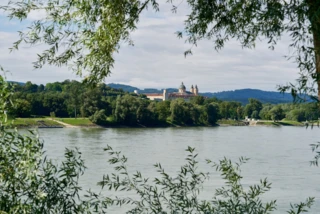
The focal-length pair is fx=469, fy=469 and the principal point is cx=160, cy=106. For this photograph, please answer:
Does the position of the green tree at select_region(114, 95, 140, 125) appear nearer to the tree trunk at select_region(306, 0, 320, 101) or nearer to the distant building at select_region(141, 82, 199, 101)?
the tree trunk at select_region(306, 0, 320, 101)

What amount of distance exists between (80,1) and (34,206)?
1570mm

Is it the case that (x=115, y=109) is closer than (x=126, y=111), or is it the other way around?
(x=115, y=109)

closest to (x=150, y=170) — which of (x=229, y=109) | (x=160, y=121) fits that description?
(x=160, y=121)

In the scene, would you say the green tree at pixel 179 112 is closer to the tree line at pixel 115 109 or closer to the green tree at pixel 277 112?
the tree line at pixel 115 109

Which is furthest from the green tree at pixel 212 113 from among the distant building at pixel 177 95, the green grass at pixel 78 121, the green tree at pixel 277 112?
the distant building at pixel 177 95

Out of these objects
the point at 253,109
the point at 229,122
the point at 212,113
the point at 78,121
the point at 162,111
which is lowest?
the point at 229,122

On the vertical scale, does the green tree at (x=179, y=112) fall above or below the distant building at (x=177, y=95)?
below

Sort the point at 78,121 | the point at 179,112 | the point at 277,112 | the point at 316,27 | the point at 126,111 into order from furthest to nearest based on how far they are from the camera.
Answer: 1. the point at 179,112
2. the point at 277,112
3. the point at 78,121
4. the point at 126,111
5. the point at 316,27

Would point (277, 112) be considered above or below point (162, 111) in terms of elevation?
above

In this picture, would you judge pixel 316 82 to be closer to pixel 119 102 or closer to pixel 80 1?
pixel 80 1

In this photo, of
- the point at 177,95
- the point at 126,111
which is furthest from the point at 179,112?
the point at 177,95

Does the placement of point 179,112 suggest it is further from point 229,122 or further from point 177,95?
point 177,95

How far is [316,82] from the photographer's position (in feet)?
8.53

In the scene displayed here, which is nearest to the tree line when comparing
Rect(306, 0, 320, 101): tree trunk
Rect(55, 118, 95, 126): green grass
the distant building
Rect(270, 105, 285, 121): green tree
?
Rect(270, 105, 285, 121): green tree
